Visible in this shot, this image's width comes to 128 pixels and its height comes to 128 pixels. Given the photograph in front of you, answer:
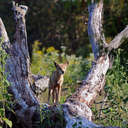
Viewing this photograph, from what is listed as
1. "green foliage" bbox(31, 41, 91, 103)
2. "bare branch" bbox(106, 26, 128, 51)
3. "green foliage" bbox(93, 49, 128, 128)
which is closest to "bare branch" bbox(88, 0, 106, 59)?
"bare branch" bbox(106, 26, 128, 51)

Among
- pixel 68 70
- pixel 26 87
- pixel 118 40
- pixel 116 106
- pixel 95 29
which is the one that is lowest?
pixel 68 70

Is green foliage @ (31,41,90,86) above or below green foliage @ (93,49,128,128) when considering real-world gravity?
below

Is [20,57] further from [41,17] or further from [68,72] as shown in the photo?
[41,17]

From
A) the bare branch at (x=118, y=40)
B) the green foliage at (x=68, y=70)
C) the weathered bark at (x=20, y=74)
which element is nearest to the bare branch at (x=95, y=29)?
the bare branch at (x=118, y=40)

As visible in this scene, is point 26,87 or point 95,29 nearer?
point 26,87

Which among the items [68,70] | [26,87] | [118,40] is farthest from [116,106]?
[68,70]

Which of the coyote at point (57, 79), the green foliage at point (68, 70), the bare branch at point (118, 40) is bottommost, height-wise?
the green foliage at point (68, 70)

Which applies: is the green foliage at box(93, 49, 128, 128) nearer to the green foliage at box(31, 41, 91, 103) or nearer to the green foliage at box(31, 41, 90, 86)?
the green foliage at box(31, 41, 91, 103)

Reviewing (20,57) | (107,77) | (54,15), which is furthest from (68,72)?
(54,15)

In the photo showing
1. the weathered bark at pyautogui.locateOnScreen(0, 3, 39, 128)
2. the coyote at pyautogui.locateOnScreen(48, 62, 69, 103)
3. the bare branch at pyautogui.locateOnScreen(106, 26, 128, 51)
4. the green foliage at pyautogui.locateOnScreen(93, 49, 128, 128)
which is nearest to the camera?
the green foliage at pyautogui.locateOnScreen(93, 49, 128, 128)

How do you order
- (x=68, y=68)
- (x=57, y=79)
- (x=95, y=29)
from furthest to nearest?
(x=68, y=68) → (x=95, y=29) → (x=57, y=79)

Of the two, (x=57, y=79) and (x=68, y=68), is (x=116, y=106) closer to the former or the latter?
(x=57, y=79)

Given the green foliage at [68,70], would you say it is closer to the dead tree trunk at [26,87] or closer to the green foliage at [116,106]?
the dead tree trunk at [26,87]

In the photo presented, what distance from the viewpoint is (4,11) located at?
15383 mm
